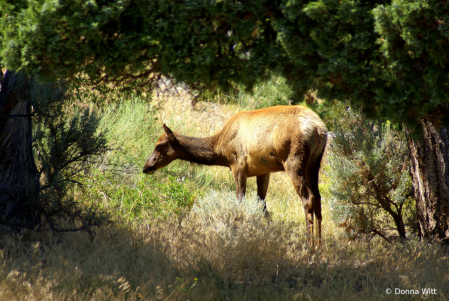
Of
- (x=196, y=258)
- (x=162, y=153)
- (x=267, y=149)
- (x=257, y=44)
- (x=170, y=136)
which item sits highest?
(x=257, y=44)

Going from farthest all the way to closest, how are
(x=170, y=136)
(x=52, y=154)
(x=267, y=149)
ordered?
(x=170, y=136) < (x=267, y=149) < (x=52, y=154)

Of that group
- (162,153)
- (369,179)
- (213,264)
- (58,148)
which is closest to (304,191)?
(369,179)

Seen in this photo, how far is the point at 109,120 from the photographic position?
36.8ft

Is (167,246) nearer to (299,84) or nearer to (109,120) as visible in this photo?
(299,84)

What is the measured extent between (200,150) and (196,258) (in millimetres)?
3252

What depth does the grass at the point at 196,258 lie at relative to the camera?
16.2 feet

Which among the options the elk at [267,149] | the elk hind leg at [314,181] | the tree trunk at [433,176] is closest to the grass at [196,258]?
the tree trunk at [433,176]

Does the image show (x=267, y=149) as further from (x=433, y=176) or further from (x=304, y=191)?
(x=433, y=176)

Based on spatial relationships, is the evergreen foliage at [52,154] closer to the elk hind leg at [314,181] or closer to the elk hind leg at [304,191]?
the elk hind leg at [304,191]

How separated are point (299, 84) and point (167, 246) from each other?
3764 mm

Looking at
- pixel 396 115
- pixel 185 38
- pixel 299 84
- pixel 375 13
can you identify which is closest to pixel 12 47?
pixel 185 38

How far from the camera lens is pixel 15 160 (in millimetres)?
6598

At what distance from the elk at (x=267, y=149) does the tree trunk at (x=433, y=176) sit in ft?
4.96

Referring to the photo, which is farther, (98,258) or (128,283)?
(98,258)
